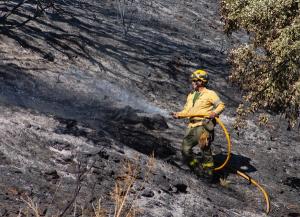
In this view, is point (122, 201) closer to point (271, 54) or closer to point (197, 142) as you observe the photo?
point (197, 142)

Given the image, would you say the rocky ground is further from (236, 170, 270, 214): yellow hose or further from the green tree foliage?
the green tree foliage

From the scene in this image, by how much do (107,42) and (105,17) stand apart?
9.52ft

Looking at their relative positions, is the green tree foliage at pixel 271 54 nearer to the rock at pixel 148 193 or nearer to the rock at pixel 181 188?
the rock at pixel 181 188

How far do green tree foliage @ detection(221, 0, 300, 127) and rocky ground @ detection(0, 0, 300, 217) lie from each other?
62.5 inches

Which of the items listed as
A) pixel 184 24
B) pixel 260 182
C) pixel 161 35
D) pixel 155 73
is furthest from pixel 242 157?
pixel 184 24

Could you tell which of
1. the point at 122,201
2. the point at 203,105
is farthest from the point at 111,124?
the point at 122,201

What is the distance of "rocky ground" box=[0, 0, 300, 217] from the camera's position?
22.3 feet

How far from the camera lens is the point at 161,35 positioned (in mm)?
18047

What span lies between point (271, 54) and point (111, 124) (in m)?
3.25

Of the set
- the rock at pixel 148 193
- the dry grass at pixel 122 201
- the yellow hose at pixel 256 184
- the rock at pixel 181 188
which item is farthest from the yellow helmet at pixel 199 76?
the rock at pixel 148 193

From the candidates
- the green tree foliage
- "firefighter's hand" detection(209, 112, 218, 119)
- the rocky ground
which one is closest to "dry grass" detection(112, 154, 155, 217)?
the rocky ground

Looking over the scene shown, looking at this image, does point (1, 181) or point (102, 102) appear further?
point (102, 102)

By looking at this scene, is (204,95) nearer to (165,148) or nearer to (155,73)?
(165,148)

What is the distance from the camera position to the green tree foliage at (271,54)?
8.62 m
